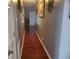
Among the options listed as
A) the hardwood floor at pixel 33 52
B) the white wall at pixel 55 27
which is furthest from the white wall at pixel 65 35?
the hardwood floor at pixel 33 52

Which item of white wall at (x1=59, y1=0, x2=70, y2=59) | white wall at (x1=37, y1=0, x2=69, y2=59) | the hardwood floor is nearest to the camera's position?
white wall at (x1=59, y1=0, x2=70, y2=59)

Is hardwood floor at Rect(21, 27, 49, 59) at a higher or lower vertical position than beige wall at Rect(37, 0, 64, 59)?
lower

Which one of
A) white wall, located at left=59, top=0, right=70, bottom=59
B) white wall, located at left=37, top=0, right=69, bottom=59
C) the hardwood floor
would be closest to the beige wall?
white wall, located at left=37, top=0, right=69, bottom=59

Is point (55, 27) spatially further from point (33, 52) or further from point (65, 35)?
point (33, 52)

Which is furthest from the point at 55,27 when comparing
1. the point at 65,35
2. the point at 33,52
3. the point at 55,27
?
the point at 33,52

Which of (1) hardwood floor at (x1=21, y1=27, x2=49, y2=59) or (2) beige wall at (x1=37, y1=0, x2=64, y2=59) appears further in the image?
(1) hardwood floor at (x1=21, y1=27, x2=49, y2=59)

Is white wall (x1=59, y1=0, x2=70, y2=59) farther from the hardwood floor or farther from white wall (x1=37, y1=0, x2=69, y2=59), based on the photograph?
the hardwood floor

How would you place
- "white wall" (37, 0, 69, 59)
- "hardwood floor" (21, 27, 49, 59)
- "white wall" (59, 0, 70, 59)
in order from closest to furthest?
"white wall" (59, 0, 70, 59) < "white wall" (37, 0, 69, 59) < "hardwood floor" (21, 27, 49, 59)
